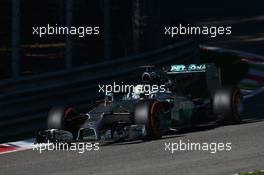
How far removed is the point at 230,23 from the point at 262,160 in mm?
20200

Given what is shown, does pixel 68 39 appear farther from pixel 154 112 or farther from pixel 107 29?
pixel 154 112

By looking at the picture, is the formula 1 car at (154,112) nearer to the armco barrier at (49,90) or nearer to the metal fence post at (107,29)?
the armco barrier at (49,90)

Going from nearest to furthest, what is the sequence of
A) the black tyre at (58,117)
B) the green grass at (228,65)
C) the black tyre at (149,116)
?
the black tyre at (149,116) < the black tyre at (58,117) < the green grass at (228,65)

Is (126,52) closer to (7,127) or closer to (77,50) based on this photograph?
(77,50)

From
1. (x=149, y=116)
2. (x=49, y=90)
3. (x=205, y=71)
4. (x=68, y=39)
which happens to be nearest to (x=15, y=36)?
(x=49, y=90)

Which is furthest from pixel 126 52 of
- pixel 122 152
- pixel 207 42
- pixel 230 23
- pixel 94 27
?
pixel 230 23

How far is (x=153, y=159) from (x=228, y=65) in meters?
10.5

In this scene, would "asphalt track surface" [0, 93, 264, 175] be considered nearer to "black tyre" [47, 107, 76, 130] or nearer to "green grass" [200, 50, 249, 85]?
"black tyre" [47, 107, 76, 130]

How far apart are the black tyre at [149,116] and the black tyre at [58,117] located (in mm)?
1171

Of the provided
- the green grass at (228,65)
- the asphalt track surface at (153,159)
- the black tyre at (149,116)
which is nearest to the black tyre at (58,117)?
the asphalt track surface at (153,159)

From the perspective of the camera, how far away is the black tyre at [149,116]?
1303 centimetres

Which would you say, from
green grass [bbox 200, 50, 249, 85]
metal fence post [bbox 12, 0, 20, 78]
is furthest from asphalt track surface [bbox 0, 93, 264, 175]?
green grass [bbox 200, 50, 249, 85]

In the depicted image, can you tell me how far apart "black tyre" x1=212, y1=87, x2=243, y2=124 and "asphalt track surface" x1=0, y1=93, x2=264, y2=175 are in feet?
1.48

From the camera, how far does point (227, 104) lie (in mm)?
14336
